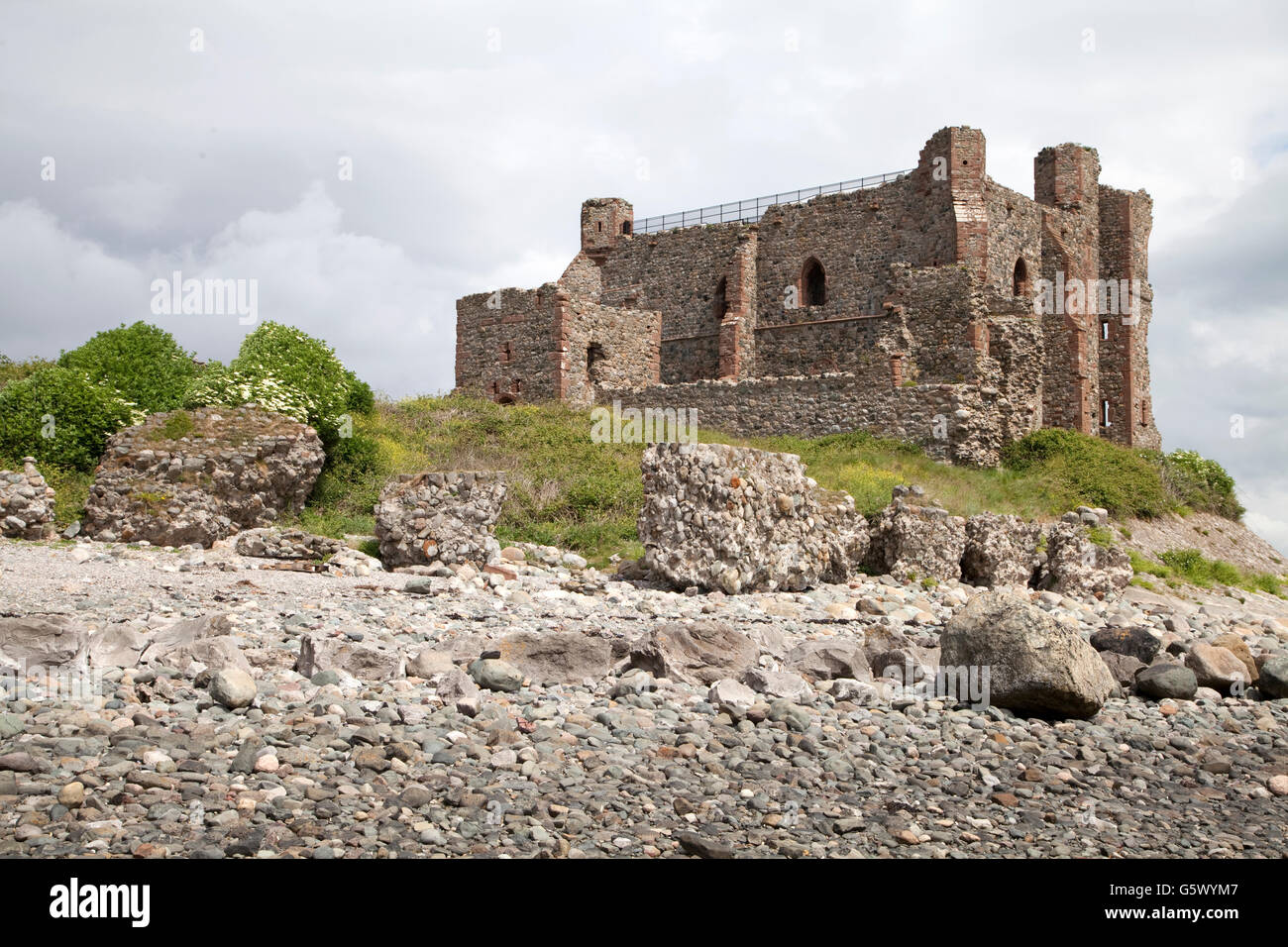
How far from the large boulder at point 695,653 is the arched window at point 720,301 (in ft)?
83.3

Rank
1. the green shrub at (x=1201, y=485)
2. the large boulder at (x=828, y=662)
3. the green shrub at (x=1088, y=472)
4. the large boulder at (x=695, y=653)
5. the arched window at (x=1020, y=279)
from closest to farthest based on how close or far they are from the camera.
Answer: the large boulder at (x=695, y=653), the large boulder at (x=828, y=662), the green shrub at (x=1088, y=472), the green shrub at (x=1201, y=485), the arched window at (x=1020, y=279)

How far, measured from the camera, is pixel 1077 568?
16641 millimetres

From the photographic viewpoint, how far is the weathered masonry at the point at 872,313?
24594 mm

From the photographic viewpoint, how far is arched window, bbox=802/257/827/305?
107 ft

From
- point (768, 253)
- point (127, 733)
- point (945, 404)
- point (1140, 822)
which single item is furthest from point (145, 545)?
point (768, 253)

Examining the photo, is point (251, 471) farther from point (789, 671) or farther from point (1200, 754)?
point (1200, 754)

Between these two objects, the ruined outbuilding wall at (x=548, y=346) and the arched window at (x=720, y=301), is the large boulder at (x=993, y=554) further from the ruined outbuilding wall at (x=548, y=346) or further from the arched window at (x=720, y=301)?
the arched window at (x=720, y=301)

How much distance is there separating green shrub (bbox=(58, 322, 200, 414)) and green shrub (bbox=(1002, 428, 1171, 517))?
655 inches

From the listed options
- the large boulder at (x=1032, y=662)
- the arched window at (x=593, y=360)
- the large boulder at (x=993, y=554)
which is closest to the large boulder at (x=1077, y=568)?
the large boulder at (x=993, y=554)

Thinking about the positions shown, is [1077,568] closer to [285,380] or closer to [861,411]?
[861,411]

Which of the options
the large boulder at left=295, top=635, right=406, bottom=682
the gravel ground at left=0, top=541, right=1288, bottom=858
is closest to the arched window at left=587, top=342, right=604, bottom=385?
the gravel ground at left=0, top=541, right=1288, bottom=858

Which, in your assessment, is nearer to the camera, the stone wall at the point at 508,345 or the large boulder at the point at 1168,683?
the large boulder at the point at 1168,683

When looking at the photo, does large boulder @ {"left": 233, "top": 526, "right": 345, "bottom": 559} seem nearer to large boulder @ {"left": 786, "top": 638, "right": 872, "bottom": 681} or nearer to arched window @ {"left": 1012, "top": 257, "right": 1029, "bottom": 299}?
large boulder @ {"left": 786, "top": 638, "right": 872, "bottom": 681}

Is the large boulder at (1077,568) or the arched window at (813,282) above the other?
the arched window at (813,282)
